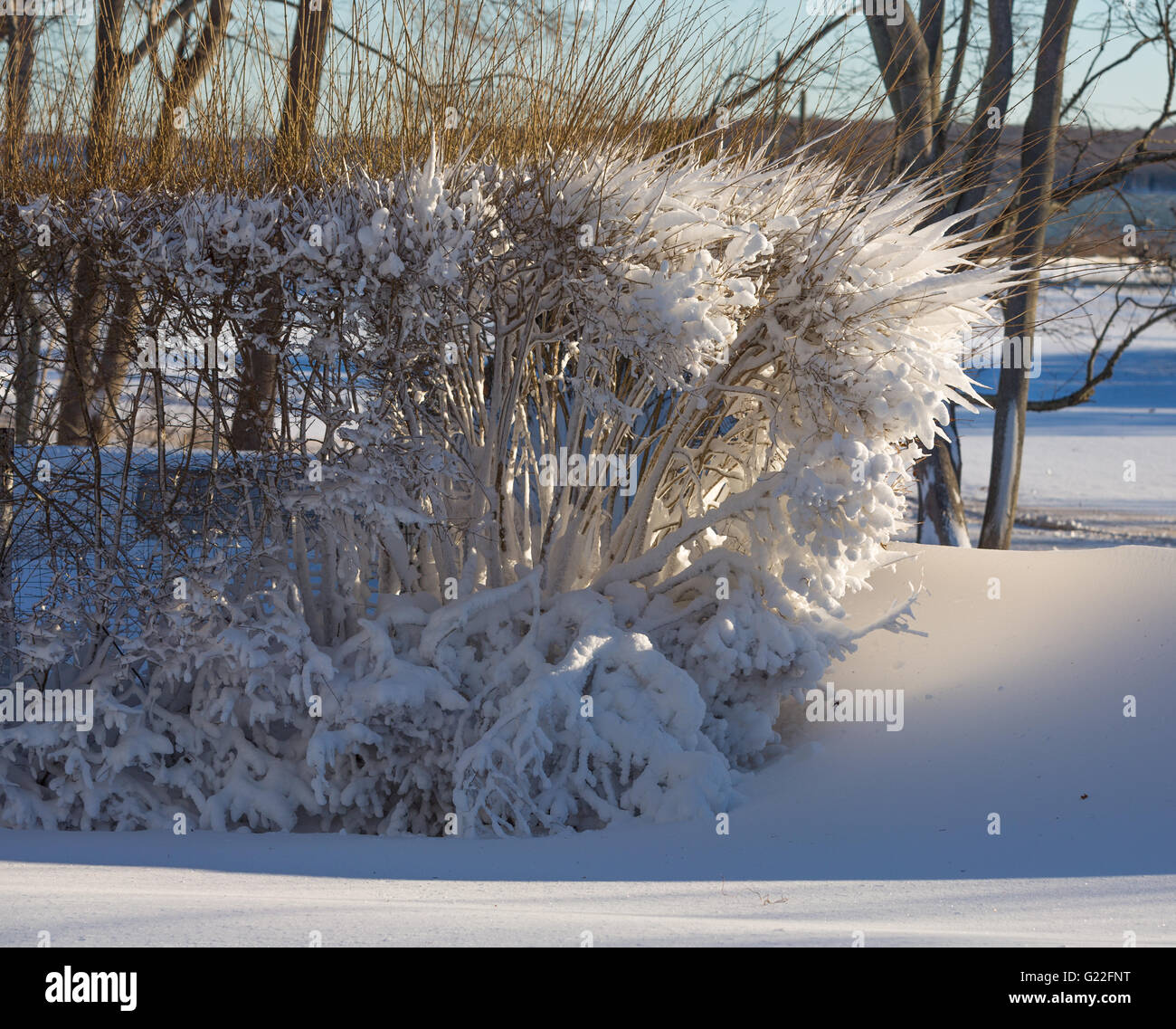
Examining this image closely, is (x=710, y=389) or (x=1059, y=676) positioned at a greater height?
(x=710, y=389)

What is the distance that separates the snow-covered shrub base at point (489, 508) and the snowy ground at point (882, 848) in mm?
390

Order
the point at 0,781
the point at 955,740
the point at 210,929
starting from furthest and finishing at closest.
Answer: the point at 955,740 → the point at 0,781 → the point at 210,929

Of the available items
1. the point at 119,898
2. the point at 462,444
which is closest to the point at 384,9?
the point at 462,444

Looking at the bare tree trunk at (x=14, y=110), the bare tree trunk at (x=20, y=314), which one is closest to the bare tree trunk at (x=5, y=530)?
the bare tree trunk at (x=20, y=314)

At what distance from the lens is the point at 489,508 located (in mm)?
6586

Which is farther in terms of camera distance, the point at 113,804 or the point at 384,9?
the point at 384,9

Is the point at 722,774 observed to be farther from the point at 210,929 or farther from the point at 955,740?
the point at 210,929

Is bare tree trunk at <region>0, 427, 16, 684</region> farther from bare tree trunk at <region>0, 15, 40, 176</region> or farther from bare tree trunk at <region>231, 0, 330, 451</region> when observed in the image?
bare tree trunk at <region>0, 15, 40, 176</region>

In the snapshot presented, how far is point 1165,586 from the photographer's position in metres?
7.31

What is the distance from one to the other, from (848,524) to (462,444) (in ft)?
6.62

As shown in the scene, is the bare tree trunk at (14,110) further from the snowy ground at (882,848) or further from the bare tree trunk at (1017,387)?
the bare tree trunk at (1017,387)

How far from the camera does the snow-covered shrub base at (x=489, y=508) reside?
5781 mm

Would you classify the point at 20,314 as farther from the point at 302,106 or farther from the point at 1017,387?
the point at 1017,387

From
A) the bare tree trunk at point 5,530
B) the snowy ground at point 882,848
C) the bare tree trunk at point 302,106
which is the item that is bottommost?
the snowy ground at point 882,848
